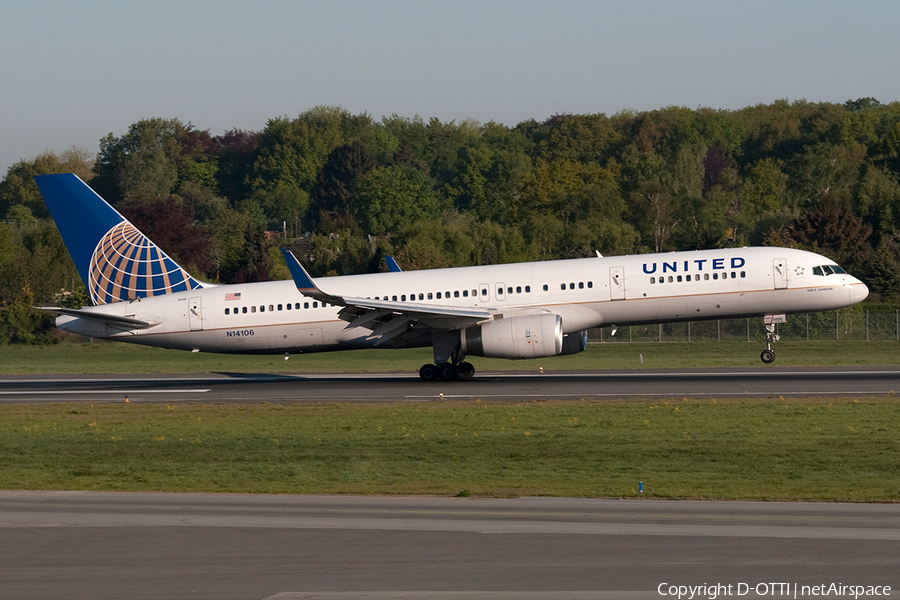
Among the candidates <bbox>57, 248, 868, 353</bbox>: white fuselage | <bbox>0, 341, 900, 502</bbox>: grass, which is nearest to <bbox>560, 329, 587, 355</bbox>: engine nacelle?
<bbox>57, 248, 868, 353</bbox>: white fuselage

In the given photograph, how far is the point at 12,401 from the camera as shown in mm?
33688

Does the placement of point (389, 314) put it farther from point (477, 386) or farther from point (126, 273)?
point (126, 273)

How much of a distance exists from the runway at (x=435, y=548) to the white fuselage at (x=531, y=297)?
19.8 metres

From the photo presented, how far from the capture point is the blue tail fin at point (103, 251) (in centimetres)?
3731

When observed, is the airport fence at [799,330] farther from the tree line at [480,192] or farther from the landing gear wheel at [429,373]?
the landing gear wheel at [429,373]

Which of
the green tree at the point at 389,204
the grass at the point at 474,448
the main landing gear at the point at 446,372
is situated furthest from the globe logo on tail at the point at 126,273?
the green tree at the point at 389,204

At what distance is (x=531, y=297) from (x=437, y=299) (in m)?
3.19

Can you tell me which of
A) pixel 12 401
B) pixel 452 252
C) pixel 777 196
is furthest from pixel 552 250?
pixel 12 401

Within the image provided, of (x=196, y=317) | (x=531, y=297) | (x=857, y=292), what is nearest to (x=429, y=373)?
(x=531, y=297)

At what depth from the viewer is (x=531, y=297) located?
113ft

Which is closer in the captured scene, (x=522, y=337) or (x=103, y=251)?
(x=522, y=337)

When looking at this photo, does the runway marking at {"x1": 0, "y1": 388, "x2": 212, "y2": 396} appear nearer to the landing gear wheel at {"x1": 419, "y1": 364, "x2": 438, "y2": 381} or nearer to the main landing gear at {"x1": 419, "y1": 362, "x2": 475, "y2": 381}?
the landing gear wheel at {"x1": 419, "y1": 364, "x2": 438, "y2": 381}

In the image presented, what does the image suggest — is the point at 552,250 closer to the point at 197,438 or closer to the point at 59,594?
the point at 197,438

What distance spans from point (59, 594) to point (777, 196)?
12017 centimetres
